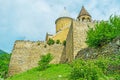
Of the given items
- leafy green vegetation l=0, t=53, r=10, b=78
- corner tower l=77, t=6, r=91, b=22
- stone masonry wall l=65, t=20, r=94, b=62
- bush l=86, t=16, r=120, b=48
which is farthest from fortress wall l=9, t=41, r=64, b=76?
bush l=86, t=16, r=120, b=48

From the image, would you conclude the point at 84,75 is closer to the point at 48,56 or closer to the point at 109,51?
the point at 109,51

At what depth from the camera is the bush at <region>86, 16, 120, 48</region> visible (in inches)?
964

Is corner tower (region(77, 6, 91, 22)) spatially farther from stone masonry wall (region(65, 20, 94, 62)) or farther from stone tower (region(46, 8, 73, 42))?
stone masonry wall (region(65, 20, 94, 62))

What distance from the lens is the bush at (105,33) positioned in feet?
80.3

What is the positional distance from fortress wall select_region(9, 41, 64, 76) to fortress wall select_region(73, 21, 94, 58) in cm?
556

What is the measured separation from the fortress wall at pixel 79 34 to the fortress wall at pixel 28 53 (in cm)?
556

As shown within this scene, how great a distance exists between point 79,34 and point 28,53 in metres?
7.60

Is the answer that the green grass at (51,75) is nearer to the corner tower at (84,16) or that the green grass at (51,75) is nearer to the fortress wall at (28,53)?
the fortress wall at (28,53)

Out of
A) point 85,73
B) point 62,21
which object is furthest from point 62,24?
point 85,73

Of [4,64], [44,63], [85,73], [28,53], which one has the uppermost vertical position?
[28,53]

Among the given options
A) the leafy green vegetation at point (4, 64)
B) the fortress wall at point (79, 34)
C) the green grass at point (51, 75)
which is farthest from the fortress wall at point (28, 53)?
the green grass at point (51, 75)

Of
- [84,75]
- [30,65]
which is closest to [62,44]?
[30,65]

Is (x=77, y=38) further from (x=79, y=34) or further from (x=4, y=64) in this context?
(x=4, y=64)

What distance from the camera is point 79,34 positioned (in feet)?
106
